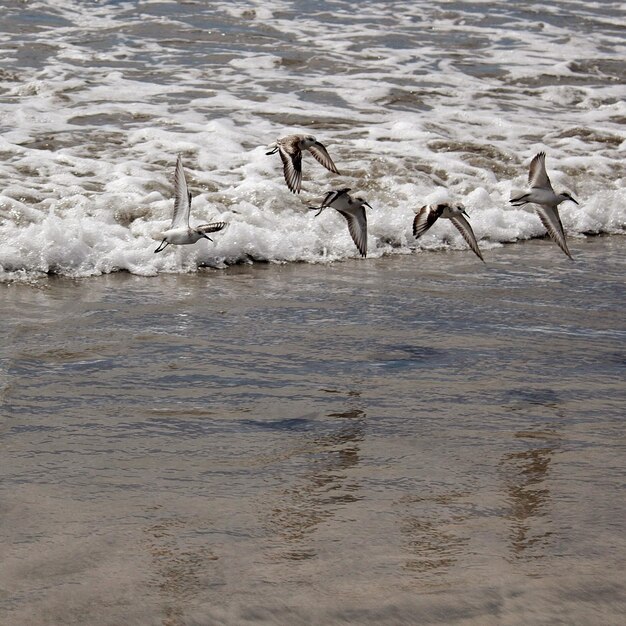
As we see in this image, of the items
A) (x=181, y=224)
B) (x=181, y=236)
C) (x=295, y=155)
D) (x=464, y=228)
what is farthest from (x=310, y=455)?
(x=464, y=228)

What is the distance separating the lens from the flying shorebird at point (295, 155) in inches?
289

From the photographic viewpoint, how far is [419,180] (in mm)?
10617

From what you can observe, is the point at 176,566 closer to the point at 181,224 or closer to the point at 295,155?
the point at 181,224

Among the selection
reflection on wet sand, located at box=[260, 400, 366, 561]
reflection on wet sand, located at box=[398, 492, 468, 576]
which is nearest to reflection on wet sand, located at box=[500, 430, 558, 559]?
reflection on wet sand, located at box=[398, 492, 468, 576]

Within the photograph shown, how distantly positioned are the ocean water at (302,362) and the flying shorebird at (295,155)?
0.78 meters

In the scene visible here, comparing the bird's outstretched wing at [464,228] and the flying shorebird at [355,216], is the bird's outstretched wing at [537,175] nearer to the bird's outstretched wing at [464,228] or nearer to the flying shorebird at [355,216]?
the bird's outstretched wing at [464,228]

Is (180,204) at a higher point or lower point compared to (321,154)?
lower

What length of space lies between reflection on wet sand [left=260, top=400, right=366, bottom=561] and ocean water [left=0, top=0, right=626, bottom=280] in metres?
3.57

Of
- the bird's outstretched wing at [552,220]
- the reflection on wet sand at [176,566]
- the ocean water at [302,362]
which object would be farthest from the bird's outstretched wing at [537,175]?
the reflection on wet sand at [176,566]

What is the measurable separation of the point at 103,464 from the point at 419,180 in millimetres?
6760

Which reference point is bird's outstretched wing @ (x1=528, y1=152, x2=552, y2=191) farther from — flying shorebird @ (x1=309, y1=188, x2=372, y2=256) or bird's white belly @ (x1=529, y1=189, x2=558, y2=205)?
flying shorebird @ (x1=309, y1=188, x2=372, y2=256)

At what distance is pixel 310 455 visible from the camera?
4.59 metres

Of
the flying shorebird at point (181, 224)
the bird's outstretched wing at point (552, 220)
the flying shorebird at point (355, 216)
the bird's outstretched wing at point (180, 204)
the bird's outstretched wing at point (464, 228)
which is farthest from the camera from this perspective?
the bird's outstretched wing at point (552, 220)

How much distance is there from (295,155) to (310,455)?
3.39 m
